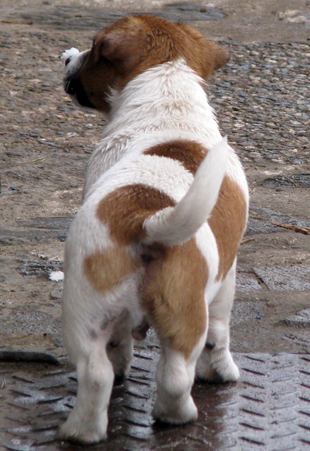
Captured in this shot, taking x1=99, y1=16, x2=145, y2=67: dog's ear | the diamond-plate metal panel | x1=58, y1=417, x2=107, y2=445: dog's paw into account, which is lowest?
the diamond-plate metal panel

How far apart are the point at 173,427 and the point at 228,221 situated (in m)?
0.81

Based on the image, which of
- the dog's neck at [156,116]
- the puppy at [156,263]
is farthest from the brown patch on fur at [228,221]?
the dog's neck at [156,116]

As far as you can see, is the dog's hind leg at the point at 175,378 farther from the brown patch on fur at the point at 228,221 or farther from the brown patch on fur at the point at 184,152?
the brown patch on fur at the point at 184,152

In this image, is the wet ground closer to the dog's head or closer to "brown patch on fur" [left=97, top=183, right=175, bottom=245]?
"brown patch on fur" [left=97, top=183, right=175, bottom=245]

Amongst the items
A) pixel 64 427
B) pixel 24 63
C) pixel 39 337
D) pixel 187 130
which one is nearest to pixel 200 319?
pixel 64 427

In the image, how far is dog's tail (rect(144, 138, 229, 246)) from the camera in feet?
6.93

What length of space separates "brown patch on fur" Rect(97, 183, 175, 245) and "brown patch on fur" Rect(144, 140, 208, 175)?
0.81 ft

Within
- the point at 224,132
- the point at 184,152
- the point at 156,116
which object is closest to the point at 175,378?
the point at 184,152

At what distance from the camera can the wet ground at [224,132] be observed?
3529mm

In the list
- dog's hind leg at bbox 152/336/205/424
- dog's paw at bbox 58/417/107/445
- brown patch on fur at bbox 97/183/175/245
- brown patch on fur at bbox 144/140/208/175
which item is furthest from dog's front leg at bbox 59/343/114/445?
brown patch on fur at bbox 144/140/208/175

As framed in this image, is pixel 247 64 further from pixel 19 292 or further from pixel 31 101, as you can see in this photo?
pixel 19 292

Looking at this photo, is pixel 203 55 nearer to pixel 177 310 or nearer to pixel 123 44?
pixel 123 44

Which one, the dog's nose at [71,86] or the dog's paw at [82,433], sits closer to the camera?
the dog's paw at [82,433]

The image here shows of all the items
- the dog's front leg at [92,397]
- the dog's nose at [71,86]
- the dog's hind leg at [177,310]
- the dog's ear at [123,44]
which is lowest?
the dog's front leg at [92,397]
